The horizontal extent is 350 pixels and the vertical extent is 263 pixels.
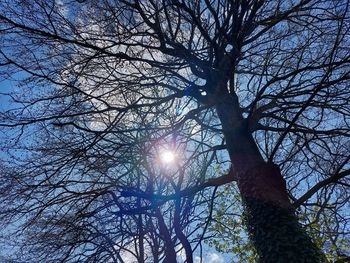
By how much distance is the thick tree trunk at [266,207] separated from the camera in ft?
7.49

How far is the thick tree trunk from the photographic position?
228 cm

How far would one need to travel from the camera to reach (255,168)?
110 inches

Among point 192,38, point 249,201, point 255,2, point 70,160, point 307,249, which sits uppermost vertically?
point 192,38

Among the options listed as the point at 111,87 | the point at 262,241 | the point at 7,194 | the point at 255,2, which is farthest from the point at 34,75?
the point at 262,241

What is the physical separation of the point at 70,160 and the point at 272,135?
3547mm

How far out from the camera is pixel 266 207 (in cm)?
256

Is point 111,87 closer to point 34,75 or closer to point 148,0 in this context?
point 34,75

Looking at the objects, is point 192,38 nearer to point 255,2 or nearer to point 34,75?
point 255,2

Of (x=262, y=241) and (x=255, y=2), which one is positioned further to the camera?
(x=255, y=2)

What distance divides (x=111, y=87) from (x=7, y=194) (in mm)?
2052

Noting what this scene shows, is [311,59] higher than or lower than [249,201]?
higher

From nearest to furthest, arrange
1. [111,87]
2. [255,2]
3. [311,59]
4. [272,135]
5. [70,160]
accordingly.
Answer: [255,2], [70,160], [311,59], [111,87], [272,135]

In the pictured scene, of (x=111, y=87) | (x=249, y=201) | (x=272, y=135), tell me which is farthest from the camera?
(x=272, y=135)

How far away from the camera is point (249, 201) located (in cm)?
272
